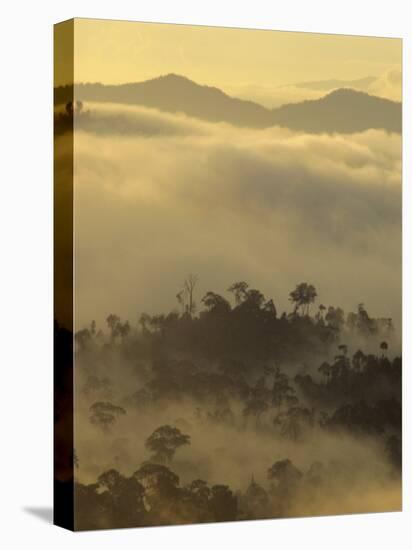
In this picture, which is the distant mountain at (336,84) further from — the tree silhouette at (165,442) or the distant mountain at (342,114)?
the tree silhouette at (165,442)

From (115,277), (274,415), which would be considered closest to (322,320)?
(274,415)

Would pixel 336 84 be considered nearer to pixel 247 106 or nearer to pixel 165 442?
pixel 247 106

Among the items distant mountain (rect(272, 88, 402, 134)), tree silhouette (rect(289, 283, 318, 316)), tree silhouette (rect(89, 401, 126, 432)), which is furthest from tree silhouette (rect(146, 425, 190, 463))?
distant mountain (rect(272, 88, 402, 134))

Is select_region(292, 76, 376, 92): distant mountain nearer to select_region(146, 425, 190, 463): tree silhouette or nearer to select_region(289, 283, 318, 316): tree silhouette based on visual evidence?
select_region(289, 283, 318, 316): tree silhouette

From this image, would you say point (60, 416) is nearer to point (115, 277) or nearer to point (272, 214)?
point (115, 277)

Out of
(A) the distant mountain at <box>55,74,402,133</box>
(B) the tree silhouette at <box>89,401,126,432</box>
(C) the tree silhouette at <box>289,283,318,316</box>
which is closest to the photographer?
(B) the tree silhouette at <box>89,401,126,432</box>

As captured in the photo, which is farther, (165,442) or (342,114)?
(342,114)

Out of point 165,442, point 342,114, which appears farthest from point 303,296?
point 165,442

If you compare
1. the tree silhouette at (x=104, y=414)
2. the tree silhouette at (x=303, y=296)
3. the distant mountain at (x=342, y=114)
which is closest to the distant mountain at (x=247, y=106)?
the distant mountain at (x=342, y=114)
